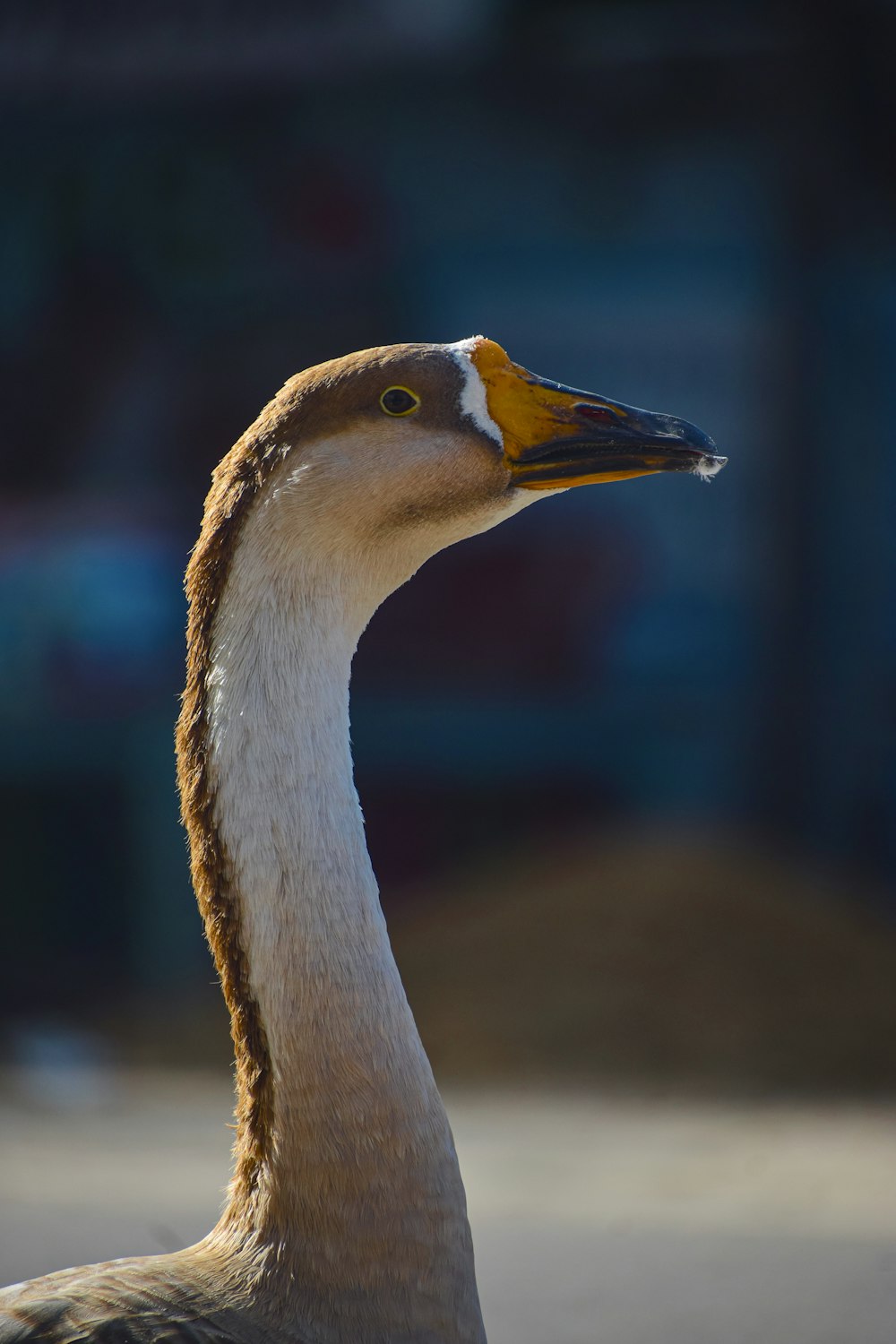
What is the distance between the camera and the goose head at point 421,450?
1985 millimetres

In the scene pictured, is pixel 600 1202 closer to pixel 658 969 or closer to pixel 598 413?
pixel 658 969

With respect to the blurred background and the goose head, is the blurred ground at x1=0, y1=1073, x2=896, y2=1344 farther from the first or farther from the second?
the goose head

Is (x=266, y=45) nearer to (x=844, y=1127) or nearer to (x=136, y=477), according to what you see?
(x=136, y=477)

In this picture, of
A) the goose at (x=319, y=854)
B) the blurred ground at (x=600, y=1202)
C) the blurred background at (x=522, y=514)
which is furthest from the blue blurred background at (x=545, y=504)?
the goose at (x=319, y=854)

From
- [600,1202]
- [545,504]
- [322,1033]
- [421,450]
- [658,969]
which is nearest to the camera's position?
[322,1033]

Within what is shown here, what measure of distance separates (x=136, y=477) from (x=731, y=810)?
2.97m

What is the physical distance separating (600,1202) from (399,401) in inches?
119

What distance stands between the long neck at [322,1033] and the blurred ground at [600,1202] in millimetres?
1425

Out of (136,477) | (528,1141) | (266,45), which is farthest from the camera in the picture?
(136,477)

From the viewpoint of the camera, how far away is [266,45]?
6.00 metres

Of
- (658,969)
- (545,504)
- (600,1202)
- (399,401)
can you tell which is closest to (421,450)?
(399,401)

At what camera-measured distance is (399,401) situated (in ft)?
6.68

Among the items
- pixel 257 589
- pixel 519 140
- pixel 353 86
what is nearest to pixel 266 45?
pixel 353 86

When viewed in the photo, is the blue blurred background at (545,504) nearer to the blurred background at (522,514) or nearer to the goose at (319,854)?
the blurred background at (522,514)
